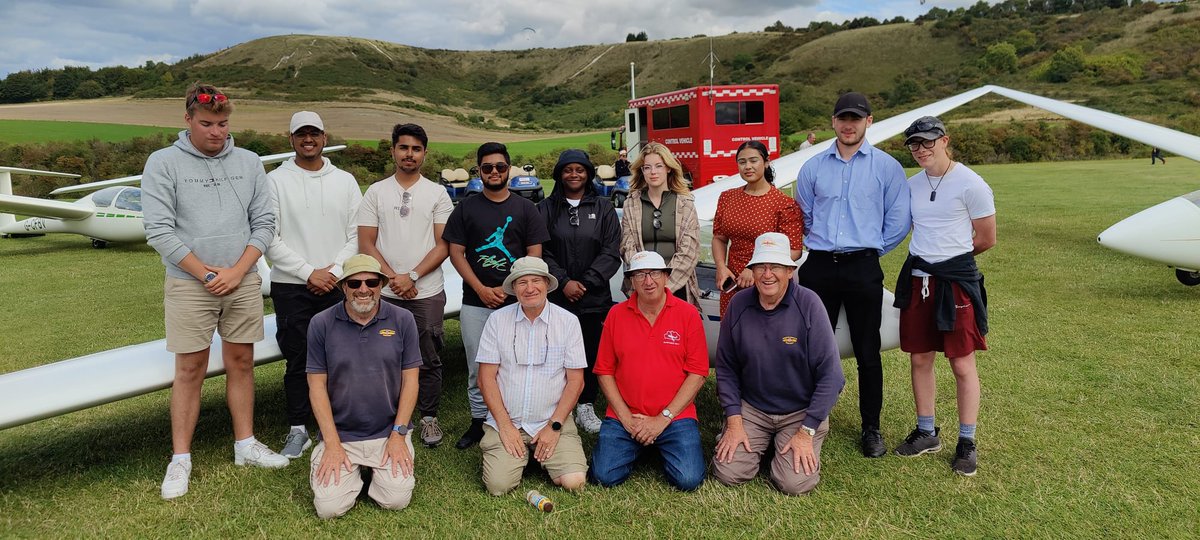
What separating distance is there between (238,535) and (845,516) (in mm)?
2966

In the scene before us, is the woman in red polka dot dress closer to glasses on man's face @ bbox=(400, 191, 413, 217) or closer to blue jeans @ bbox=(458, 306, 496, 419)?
blue jeans @ bbox=(458, 306, 496, 419)

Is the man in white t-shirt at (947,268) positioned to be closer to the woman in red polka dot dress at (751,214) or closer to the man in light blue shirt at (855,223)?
the man in light blue shirt at (855,223)

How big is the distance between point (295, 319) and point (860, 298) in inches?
132

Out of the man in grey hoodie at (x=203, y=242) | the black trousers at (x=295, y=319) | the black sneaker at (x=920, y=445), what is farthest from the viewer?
the black trousers at (x=295, y=319)

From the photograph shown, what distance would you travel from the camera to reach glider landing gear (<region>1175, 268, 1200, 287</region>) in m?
7.57

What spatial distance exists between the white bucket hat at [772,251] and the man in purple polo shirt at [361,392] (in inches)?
75.5

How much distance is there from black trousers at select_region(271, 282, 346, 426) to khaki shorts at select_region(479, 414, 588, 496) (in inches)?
49.6

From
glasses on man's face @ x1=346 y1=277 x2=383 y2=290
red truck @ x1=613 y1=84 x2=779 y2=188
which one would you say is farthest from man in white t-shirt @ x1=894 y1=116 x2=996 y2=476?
red truck @ x1=613 y1=84 x2=779 y2=188

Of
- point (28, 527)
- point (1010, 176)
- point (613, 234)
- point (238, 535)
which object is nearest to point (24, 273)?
point (28, 527)

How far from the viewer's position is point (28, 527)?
3.38 metres

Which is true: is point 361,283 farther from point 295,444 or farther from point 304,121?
point 295,444

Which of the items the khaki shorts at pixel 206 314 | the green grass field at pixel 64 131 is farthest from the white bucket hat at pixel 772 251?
the green grass field at pixel 64 131

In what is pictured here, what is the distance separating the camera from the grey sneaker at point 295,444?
4.05 metres

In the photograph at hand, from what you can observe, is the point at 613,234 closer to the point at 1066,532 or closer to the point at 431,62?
the point at 1066,532
